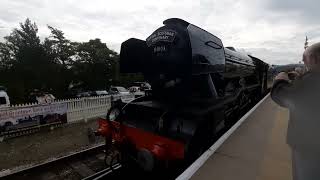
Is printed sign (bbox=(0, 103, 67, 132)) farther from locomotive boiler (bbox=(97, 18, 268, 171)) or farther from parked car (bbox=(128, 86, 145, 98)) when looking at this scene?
locomotive boiler (bbox=(97, 18, 268, 171))

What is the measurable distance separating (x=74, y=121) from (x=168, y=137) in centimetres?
1071

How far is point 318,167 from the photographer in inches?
80.3

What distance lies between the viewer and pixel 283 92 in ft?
7.20

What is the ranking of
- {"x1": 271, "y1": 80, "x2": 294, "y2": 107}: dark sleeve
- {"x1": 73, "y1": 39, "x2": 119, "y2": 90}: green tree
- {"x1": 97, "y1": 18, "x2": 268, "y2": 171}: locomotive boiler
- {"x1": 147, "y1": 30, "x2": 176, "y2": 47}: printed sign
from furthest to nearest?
{"x1": 73, "y1": 39, "x2": 119, "y2": 90}: green tree, {"x1": 147, "y1": 30, "x2": 176, "y2": 47}: printed sign, {"x1": 97, "y1": 18, "x2": 268, "y2": 171}: locomotive boiler, {"x1": 271, "y1": 80, "x2": 294, "y2": 107}: dark sleeve

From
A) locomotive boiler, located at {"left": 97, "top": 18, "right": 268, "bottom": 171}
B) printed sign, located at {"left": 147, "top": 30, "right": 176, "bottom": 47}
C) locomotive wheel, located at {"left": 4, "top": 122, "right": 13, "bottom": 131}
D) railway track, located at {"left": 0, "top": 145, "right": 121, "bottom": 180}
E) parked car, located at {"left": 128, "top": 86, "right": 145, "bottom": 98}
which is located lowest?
railway track, located at {"left": 0, "top": 145, "right": 121, "bottom": 180}

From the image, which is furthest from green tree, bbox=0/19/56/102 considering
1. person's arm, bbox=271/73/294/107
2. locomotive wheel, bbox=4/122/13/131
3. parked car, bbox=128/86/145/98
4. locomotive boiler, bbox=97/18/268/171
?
person's arm, bbox=271/73/294/107

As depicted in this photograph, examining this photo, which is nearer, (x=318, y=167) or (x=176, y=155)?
(x=318, y=167)

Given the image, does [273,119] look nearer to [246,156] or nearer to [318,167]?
[246,156]

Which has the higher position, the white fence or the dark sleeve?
the dark sleeve

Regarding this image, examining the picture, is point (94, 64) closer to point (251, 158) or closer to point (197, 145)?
point (197, 145)

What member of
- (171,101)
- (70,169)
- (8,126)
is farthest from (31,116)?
(171,101)

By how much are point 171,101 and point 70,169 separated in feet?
11.1

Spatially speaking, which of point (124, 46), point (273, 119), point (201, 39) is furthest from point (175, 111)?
point (273, 119)

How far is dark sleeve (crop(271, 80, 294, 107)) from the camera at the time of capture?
2.12m
